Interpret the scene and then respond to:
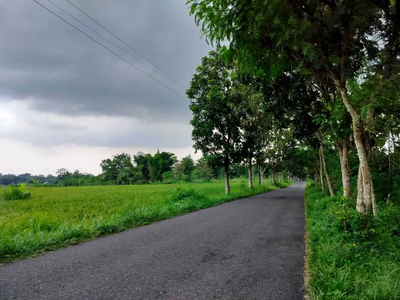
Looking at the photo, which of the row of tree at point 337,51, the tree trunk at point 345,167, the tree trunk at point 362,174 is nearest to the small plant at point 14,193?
the row of tree at point 337,51

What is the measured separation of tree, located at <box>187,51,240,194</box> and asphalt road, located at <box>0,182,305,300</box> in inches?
424

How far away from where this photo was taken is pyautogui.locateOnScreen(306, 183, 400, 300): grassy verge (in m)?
2.78

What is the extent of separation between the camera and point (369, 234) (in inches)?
175

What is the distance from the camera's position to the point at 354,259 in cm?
386

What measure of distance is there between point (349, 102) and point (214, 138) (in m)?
11.7

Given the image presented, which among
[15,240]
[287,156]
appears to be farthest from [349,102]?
[287,156]

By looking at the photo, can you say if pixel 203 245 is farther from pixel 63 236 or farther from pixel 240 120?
pixel 240 120

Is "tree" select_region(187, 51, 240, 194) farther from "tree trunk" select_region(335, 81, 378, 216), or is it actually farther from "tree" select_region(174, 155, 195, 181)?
"tree" select_region(174, 155, 195, 181)

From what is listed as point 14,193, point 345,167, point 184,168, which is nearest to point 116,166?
point 184,168

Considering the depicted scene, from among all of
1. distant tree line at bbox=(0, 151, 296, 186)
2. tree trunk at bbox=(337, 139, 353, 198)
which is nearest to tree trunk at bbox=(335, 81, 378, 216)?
tree trunk at bbox=(337, 139, 353, 198)

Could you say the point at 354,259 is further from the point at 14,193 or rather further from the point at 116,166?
the point at 116,166

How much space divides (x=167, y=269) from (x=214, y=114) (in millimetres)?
13087

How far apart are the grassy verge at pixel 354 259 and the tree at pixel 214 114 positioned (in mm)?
11123

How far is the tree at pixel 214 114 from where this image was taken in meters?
15.9
